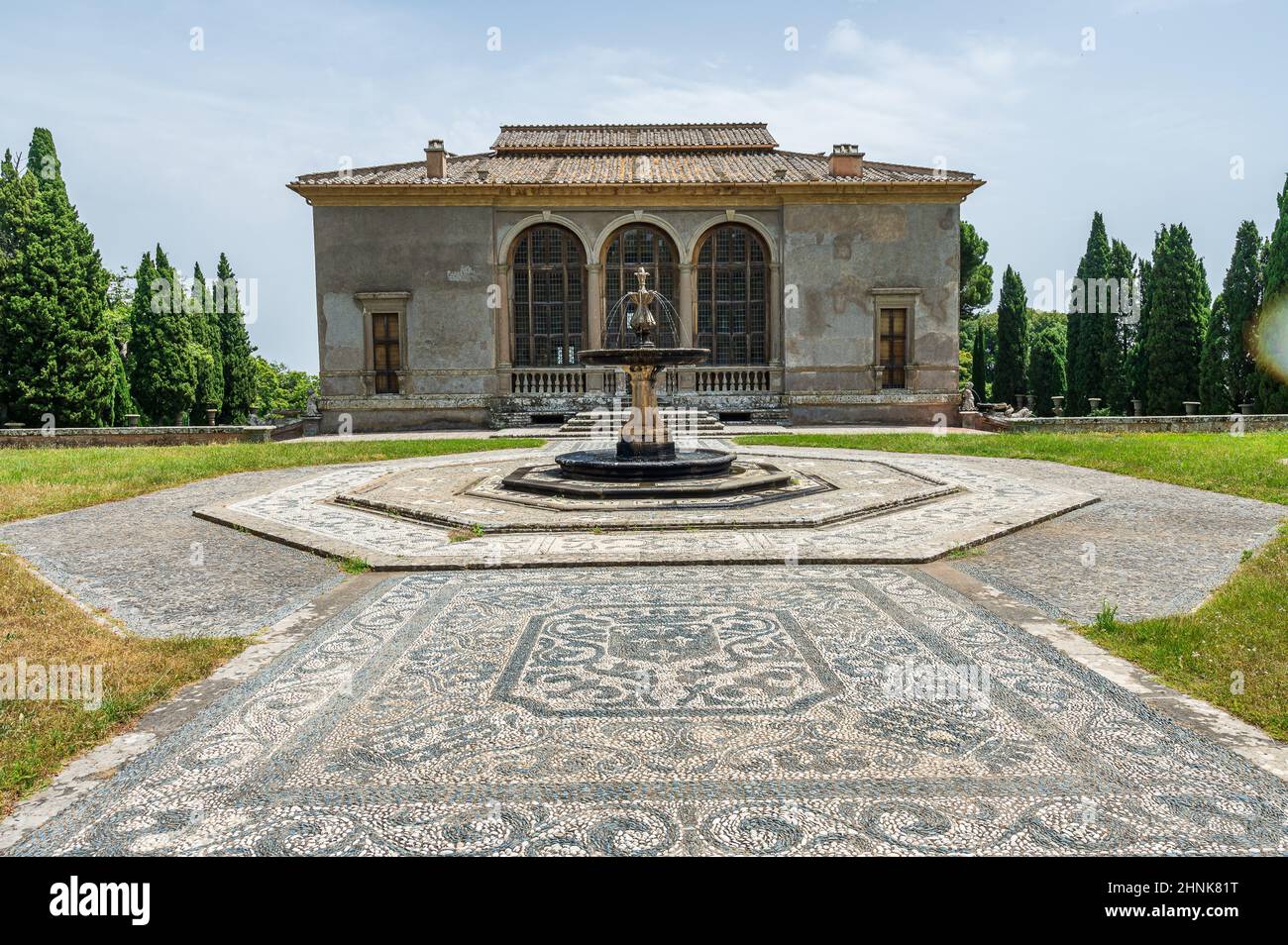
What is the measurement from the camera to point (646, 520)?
28.7 ft

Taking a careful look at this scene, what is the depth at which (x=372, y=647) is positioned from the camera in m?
4.82

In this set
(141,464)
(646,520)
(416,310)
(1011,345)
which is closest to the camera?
(646,520)

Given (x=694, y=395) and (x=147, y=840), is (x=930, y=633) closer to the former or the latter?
(x=147, y=840)

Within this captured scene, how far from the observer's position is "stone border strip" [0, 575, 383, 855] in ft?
9.62

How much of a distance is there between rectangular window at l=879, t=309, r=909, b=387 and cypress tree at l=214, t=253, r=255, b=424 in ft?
93.8

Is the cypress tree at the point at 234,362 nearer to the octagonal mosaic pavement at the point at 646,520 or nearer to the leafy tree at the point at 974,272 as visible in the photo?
the octagonal mosaic pavement at the point at 646,520

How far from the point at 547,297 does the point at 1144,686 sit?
2384cm

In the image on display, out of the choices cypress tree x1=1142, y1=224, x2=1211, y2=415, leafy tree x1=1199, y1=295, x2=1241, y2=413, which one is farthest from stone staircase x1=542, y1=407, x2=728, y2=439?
cypress tree x1=1142, y1=224, x2=1211, y2=415

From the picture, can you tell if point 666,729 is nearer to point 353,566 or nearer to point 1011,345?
point 353,566

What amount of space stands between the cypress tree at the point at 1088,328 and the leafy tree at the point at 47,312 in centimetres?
3663

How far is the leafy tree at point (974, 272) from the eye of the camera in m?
43.8

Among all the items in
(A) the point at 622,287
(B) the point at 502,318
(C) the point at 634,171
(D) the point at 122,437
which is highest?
(C) the point at 634,171

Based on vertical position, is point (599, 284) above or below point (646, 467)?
above

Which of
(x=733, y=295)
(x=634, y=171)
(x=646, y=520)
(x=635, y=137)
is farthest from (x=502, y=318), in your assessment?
(x=646, y=520)
